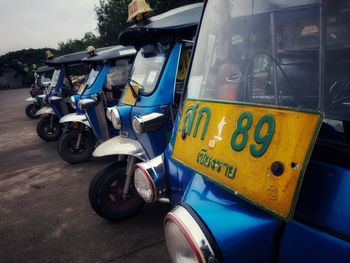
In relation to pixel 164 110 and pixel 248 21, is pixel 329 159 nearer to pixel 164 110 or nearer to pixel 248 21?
pixel 248 21

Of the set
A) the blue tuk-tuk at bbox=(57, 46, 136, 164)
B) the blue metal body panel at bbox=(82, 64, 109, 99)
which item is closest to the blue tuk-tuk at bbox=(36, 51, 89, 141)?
the blue tuk-tuk at bbox=(57, 46, 136, 164)

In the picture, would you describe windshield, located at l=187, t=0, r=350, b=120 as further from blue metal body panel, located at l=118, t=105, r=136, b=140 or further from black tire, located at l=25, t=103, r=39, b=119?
black tire, located at l=25, t=103, r=39, b=119

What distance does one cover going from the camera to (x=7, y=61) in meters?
61.4

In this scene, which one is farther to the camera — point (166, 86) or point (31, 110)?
point (31, 110)

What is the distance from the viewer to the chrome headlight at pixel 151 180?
1.73 metres

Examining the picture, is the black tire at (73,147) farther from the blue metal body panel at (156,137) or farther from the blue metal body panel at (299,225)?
the blue metal body panel at (299,225)

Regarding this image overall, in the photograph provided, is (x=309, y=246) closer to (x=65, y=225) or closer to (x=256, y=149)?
(x=256, y=149)

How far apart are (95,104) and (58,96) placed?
2.95 metres

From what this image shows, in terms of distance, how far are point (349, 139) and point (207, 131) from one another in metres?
0.54

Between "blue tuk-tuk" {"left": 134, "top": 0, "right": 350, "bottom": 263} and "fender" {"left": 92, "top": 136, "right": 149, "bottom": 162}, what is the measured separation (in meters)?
1.55

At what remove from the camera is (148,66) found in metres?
3.61

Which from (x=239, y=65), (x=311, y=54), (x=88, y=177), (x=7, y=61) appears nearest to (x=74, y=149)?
(x=88, y=177)

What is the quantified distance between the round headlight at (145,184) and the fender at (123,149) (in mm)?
1270

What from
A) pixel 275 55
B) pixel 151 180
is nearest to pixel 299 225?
pixel 275 55
